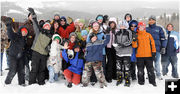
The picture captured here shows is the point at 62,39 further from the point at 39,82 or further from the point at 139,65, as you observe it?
the point at 139,65

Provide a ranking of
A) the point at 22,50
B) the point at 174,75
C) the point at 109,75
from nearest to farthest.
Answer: the point at 22,50 < the point at 109,75 < the point at 174,75

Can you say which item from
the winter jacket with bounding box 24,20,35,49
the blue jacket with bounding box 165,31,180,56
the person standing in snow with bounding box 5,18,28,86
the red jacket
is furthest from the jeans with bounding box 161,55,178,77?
the person standing in snow with bounding box 5,18,28,86

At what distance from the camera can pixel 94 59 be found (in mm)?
4750

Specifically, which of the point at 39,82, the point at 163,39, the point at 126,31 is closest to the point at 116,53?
the point at 126,31

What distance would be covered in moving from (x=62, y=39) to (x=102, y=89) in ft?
7.19

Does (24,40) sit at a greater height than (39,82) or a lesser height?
greater

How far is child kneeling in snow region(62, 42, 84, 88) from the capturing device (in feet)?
16.4

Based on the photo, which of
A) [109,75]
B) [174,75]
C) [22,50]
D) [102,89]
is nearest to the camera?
[102,89]

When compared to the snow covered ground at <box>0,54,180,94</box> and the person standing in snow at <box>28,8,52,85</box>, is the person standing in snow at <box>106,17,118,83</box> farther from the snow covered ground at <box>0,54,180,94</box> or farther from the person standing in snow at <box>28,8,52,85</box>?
the person standing in snow at <box>28,8,52,85</box>

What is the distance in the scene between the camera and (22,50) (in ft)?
16.2

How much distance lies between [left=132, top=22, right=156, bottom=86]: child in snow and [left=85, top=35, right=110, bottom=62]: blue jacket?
41.5 inches

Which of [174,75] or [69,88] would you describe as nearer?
[69,88]

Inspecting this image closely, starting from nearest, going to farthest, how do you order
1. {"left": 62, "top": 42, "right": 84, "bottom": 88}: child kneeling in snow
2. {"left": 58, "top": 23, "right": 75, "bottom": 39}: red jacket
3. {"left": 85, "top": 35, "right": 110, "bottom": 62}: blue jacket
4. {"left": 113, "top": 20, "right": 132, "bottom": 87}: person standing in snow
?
{"left": 85, "top": 35, "right": 110, "bottom": 62}: blue jacket < {"left": 113, "top": 20, "right": 132, "bottom": 87}: person standing in snow < {"left": 62, "top": 42, "right": 84, "bottom": 88}: child kneeling in snow < {"left": 58, "top": 23, "right": 75, "bottom": 39}: red jacket

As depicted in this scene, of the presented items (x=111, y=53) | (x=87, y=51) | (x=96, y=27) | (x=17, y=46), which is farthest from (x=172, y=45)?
(x=17, y=46)
